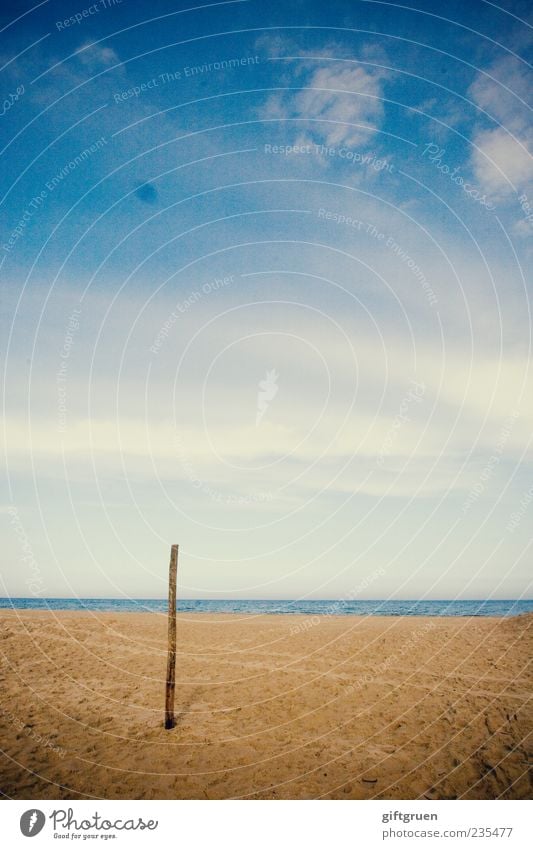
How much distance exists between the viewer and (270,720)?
1226 cm

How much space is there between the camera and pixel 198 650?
21500 mm

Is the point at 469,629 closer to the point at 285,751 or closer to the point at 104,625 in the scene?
the point at 285,751
